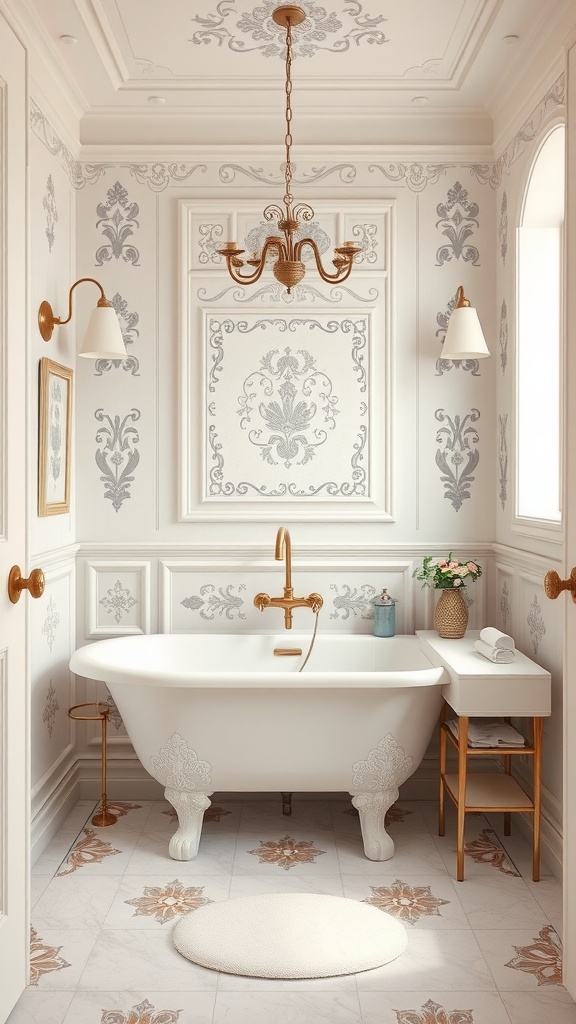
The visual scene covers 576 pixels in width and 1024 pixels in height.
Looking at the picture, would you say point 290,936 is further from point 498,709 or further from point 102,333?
point 102,333

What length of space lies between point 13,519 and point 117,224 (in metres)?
1.88

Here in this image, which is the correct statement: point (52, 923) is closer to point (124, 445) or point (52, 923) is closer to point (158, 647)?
point (158, 647)

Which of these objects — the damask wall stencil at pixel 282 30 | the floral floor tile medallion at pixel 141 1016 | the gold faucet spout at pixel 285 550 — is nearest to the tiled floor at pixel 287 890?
the floral floor tile medallion at pixel 141 1016

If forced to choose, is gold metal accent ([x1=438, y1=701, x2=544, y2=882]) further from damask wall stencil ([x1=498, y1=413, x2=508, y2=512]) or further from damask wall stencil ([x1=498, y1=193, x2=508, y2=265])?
damask wall stencil ([x1=498, y1=193, x2=508, y2=265])

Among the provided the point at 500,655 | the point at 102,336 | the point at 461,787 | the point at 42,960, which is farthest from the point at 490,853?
the point at 102,336

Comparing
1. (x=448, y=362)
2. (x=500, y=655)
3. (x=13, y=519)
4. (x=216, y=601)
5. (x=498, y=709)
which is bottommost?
(x=498, y=709)

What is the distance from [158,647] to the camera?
3223 mm

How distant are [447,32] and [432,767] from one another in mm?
2724

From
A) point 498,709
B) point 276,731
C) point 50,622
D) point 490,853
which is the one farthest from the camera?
point 50,622

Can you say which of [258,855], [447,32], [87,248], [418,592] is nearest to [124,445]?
[87,248]

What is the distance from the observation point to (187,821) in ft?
9.10

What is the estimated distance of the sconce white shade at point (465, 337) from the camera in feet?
10.1

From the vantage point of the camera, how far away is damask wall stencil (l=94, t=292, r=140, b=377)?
331cm

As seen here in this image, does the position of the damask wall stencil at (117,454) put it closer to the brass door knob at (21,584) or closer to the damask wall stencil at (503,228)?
the brass door knob at (21,584)
